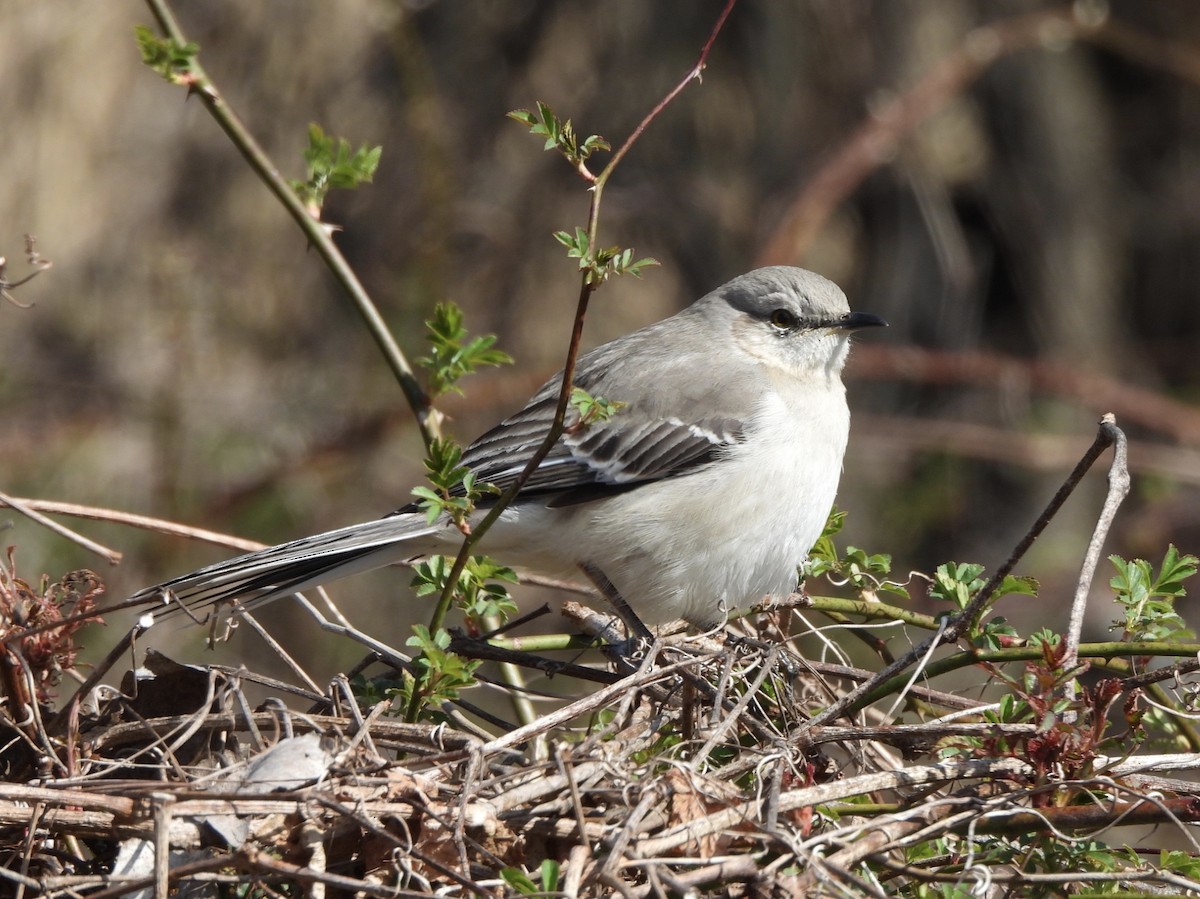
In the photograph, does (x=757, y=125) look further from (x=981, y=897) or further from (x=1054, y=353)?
(x=981, y=897)

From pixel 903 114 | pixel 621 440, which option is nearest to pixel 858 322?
pixel 621 440

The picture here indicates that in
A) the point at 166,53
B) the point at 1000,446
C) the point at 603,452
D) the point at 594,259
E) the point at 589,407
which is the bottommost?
the point at 1000,446

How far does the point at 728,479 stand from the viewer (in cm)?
429

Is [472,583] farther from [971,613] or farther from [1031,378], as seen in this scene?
[1031,378]

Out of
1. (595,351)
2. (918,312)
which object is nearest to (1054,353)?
(918,312)

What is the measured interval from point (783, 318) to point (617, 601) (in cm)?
138

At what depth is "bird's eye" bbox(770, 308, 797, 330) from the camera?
4.98 metres

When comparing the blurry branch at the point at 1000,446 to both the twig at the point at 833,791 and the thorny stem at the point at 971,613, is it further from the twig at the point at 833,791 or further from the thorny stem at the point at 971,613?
the twig at the point at 833,791

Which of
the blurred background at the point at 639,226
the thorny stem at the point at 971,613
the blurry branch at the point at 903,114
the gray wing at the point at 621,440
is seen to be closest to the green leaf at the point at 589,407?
the thorny stem at the point at 971,613

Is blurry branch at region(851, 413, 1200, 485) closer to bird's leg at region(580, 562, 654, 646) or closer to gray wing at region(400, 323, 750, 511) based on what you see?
gray wing at region(400, 323, 750, 511)

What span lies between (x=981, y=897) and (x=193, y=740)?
1.59m

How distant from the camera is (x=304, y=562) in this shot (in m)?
3.74

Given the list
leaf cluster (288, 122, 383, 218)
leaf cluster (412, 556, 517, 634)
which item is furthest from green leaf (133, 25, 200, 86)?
leaf cluster (412, 556, 517, 634)

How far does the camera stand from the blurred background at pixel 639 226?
24.1 ft
